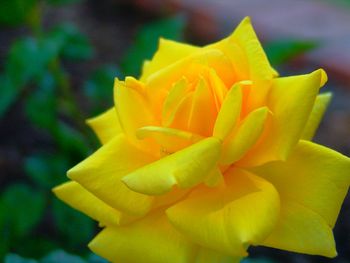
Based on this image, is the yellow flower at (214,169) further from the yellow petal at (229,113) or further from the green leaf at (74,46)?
the green leaf at (74,46)

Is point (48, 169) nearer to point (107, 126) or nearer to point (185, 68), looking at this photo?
point (107, 126)

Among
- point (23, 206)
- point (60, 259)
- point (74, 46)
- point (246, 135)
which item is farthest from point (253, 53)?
point (74, 46)

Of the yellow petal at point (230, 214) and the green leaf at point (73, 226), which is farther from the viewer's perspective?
the green leaf at point (73, 226)

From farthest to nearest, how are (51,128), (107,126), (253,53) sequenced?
(51,128)
(107,126)
(253,53)

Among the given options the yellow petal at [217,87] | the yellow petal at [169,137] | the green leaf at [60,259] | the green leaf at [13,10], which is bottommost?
the green leaf at [60,259]

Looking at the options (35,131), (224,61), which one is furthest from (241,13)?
(224,61)

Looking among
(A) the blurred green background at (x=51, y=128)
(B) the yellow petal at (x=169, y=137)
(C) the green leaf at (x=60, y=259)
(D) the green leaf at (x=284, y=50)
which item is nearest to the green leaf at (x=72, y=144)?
(A) the blurred green background at (x=51, y=128)
